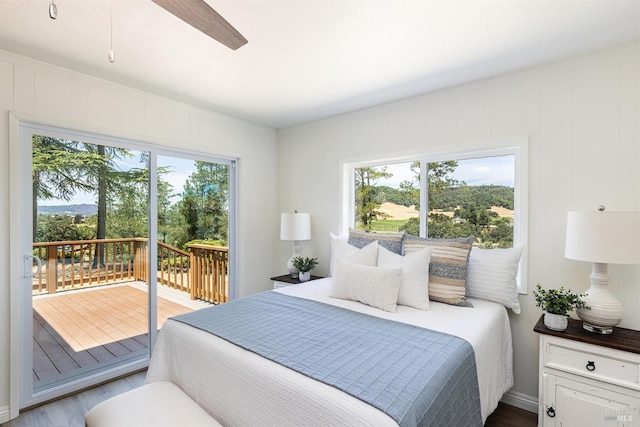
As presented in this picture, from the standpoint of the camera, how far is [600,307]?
187 cm

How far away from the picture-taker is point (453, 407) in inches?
52.7

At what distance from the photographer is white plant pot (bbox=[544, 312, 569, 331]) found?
1940 mm

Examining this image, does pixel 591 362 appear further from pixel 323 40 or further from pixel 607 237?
pixel 323 40

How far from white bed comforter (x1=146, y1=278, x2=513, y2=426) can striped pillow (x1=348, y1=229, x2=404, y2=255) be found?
0.59 meters

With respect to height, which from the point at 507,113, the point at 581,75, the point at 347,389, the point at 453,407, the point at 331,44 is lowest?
the point at 453,407

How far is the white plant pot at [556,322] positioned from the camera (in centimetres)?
194

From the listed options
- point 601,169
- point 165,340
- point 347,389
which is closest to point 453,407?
point 347,389

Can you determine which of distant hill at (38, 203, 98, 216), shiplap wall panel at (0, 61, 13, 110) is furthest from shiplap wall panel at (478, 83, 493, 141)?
shiplap wall panel at (0, 61, 13, 110)

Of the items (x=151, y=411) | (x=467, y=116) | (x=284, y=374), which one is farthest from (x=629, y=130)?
(x=151, y=411)

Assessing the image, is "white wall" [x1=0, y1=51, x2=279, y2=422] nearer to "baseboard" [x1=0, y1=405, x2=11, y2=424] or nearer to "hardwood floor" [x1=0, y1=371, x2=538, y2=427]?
"baseboard" [x1=0, y1=405, x2=11, y2=424]

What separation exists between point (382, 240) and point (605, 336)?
1544mm

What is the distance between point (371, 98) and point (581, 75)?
1565mm

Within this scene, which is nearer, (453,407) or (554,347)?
(453,407)

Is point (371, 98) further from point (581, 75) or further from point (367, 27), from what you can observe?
point (581, 75)
